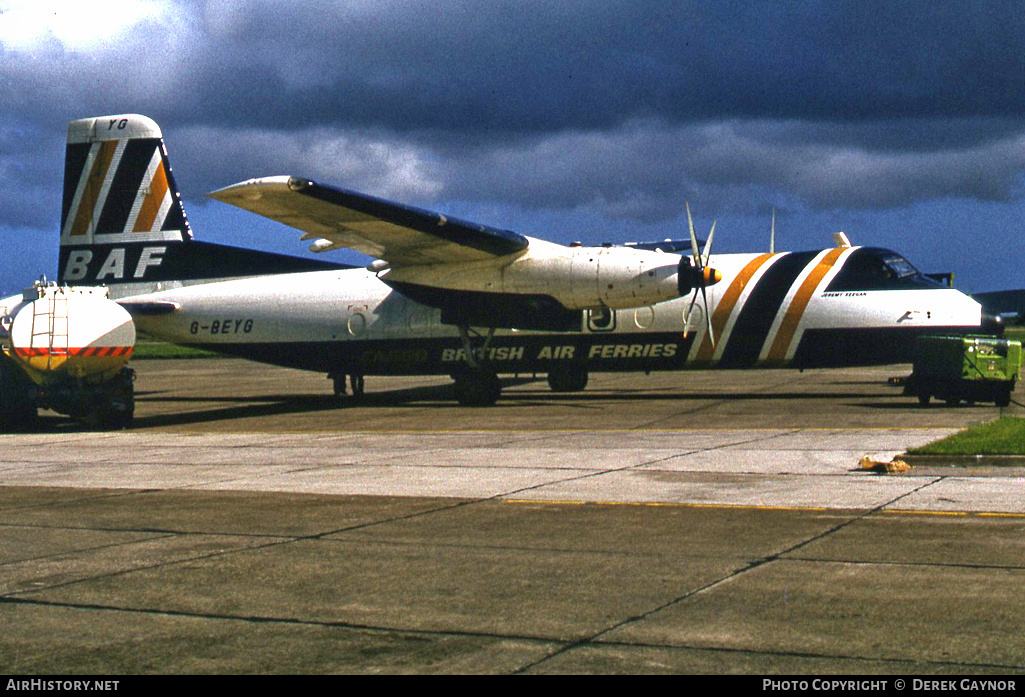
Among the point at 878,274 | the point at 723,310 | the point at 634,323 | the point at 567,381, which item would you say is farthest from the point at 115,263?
the point at 878,274

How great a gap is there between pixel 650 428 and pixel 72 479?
1028 cm

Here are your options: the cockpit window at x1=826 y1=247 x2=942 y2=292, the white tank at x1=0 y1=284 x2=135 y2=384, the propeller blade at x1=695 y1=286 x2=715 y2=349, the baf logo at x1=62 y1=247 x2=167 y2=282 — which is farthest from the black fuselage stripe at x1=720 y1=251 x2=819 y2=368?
the baf logo at x1=62 y1=247 x2=167 y2=282

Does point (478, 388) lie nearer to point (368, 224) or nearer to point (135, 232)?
point (368, 224)

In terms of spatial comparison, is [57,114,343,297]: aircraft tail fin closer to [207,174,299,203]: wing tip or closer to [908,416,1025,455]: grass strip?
[207,174,299,203]: wing tip

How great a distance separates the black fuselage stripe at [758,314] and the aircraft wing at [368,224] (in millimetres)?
5539

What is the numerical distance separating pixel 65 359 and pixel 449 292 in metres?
9.04

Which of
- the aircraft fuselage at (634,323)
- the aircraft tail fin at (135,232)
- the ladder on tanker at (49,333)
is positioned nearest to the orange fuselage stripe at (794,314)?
the aircraft fuselage at (634,323)

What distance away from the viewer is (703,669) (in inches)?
237

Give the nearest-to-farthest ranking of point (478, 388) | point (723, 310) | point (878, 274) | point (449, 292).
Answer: point (878, 274) < point (723, 310) < point (449, 292) < point (478, 388)

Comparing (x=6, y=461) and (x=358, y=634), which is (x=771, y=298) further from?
(x=358, y=634)

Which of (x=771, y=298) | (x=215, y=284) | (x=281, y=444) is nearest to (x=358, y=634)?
(x=281, y=444)

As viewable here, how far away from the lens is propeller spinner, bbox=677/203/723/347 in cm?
2480

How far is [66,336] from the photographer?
2331 centimetres

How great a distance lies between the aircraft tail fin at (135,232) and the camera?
30.3 metres
